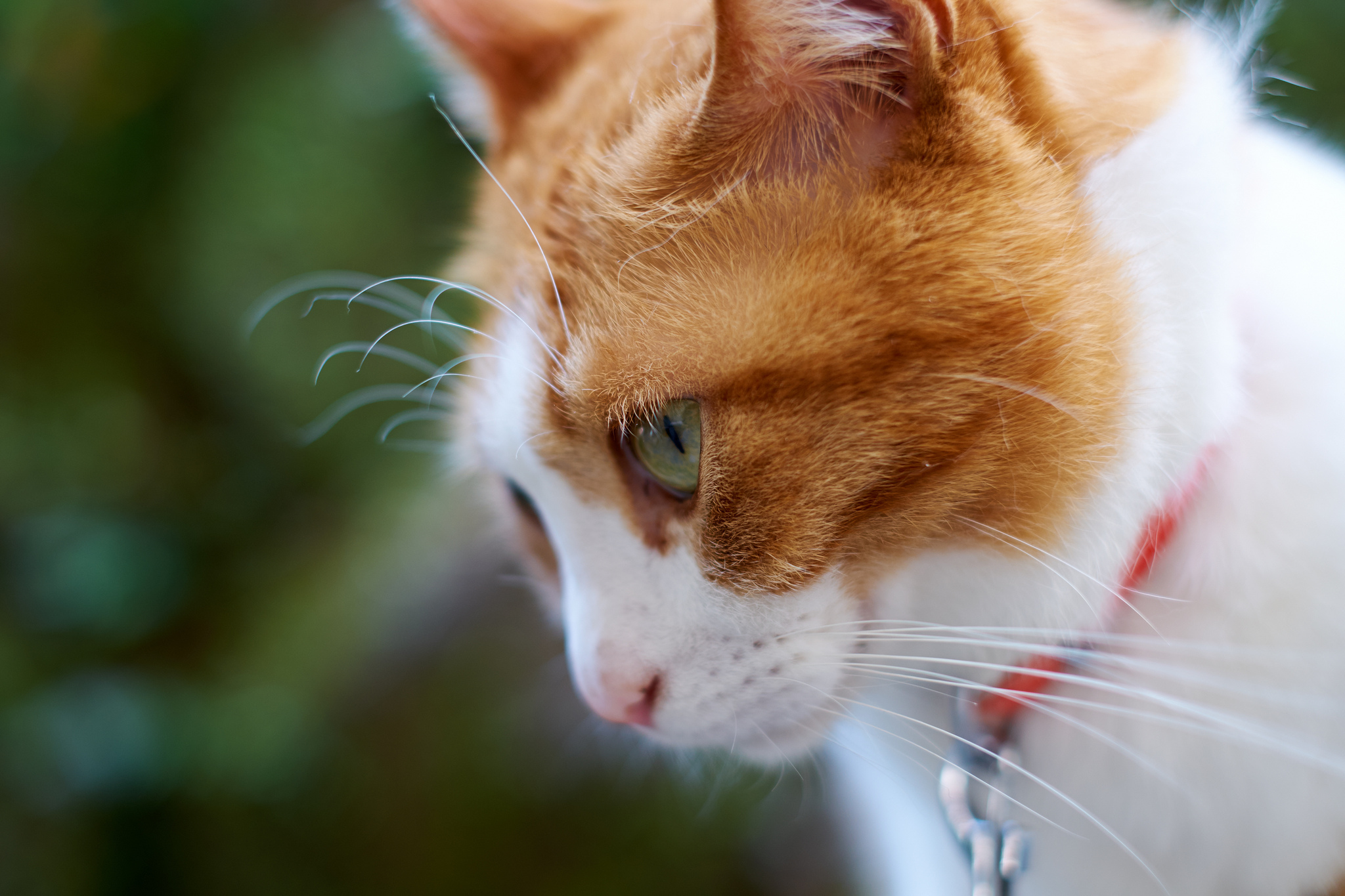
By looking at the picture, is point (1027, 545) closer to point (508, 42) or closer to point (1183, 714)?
point (1183, 714)

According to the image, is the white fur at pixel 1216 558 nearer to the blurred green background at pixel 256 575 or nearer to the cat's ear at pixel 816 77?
the cat's ear at pixel 816 77

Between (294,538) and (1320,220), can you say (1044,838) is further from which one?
(294,538)

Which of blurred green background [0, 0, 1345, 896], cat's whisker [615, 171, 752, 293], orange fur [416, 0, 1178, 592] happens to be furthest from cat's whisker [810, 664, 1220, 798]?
blurred green background [0, 0, 1345, 896]

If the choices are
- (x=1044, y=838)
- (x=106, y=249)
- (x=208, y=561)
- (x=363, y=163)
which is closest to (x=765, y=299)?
(x=1044, y=838)

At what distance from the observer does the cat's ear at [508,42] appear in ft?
2.93

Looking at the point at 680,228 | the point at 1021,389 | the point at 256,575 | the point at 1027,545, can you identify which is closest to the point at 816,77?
the point at 680,228

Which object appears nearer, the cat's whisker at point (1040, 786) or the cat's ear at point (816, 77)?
the cat's ear at point (816, 77)

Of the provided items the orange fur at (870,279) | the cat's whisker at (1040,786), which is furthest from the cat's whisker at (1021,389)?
the cat's whisker at (1040,786)

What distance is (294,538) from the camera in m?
1.87

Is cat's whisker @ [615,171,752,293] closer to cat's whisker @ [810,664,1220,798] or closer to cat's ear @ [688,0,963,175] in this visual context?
cat's ear @ [688,0,963,175]

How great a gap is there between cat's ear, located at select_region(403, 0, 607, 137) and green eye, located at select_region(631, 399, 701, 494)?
43 centimetres

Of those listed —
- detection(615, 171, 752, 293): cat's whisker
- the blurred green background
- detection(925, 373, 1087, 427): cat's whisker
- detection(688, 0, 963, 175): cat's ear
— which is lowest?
the blurred green background

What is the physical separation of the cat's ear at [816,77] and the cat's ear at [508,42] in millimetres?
353

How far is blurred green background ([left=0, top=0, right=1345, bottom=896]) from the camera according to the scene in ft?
5.26
